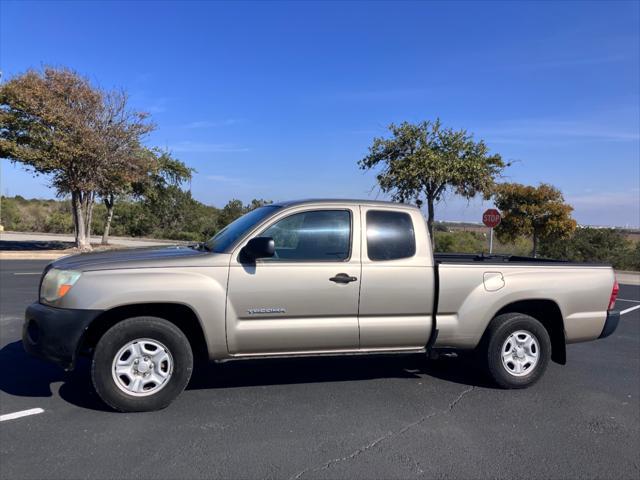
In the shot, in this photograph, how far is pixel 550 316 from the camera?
5.37 meters

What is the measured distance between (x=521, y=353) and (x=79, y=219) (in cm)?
2125

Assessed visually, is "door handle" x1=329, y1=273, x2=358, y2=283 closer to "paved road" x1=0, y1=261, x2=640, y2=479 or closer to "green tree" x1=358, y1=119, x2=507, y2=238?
"paved road" x1=0, y1=261, x2=640, y2=479

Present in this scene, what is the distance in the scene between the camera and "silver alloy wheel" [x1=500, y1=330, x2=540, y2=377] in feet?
16.7

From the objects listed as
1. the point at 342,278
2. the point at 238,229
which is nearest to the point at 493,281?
the point at 342,278

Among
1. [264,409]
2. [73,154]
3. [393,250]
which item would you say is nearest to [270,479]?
[264,409]

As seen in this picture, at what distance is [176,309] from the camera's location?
443 cm

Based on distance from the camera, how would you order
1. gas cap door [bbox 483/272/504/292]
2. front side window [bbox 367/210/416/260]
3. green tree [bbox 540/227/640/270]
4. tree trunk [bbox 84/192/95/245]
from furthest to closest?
1. green tree [bbox 540/227/640/270]
2. tree trunk [bbox 84/192/95/245]
3. gas cap door [bbox 483/272/504/292]
4. front side window [bbox 367/210/416/260]

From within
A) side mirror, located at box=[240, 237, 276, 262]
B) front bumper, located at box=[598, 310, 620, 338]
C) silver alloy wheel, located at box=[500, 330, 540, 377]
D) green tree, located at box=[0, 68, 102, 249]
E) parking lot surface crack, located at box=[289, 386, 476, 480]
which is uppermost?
green tree, located at box=[0, 68, 102, 249]

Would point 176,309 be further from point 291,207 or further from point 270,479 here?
point 270,479

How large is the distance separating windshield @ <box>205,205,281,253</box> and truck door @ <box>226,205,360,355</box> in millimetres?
153

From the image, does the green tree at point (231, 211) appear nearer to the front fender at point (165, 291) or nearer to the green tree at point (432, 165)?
the green tree at point (432, 165)

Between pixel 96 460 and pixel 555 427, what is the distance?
3.48 metres

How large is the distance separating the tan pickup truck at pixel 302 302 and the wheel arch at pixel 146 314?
0.01m

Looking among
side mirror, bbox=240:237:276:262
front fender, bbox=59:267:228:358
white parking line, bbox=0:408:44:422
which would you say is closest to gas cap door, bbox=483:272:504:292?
side mirror, bbox=240:237:276:262
